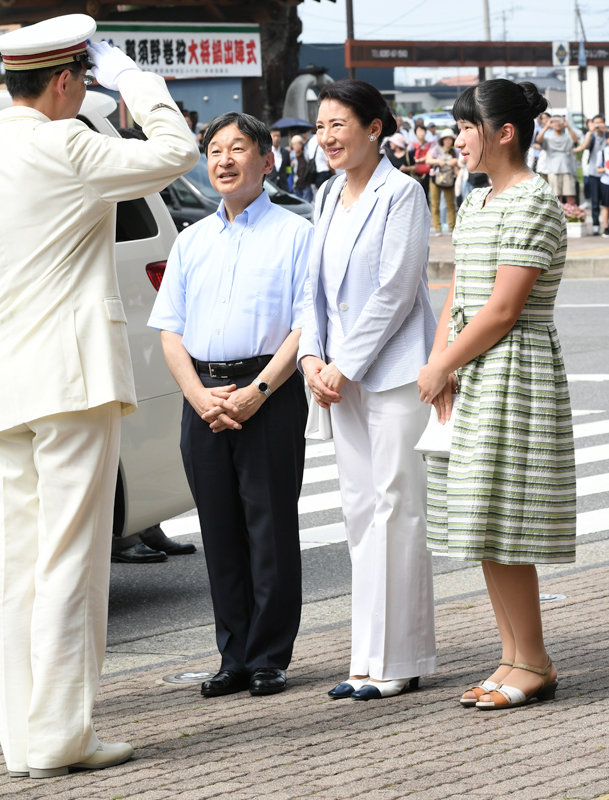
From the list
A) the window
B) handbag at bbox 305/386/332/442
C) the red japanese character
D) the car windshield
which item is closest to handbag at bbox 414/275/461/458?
handbag at bbox 305/386/332/442

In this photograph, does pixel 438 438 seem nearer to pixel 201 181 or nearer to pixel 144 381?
pixel 144 381

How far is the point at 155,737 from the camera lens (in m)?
4.02

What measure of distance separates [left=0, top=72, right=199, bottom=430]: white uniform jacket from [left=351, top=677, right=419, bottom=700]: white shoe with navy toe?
1.36m

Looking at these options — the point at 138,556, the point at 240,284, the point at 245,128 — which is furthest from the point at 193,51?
the point at 240,284

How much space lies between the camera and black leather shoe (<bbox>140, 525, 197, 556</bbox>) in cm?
701

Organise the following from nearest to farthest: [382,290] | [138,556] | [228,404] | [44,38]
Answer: [44,38]
[382,290]
[228,404]
[138,556]

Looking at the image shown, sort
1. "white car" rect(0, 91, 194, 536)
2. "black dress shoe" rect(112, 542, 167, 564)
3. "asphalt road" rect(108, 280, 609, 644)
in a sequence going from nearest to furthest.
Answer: "white car" rect(0, 91, 194, 536) → "asphalt road" rect(108, 280, 609, 644) → "black dress shoe" rect(112, 542, 167, 564)

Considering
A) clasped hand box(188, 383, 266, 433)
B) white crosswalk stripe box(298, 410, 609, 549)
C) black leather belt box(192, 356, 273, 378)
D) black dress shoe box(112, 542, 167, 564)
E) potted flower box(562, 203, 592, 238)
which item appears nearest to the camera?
clasped hand box(188, 383, 266, 433)

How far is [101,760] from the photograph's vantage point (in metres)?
3.75

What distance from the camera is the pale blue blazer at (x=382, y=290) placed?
169 inches

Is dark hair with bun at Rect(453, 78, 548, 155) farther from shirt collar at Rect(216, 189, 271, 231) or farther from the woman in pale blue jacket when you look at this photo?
shirt collar at Rect(216, 189, 271, 231)

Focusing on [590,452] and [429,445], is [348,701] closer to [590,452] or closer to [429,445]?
[429,445]

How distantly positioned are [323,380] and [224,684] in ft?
3.70

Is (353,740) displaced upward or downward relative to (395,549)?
downward
